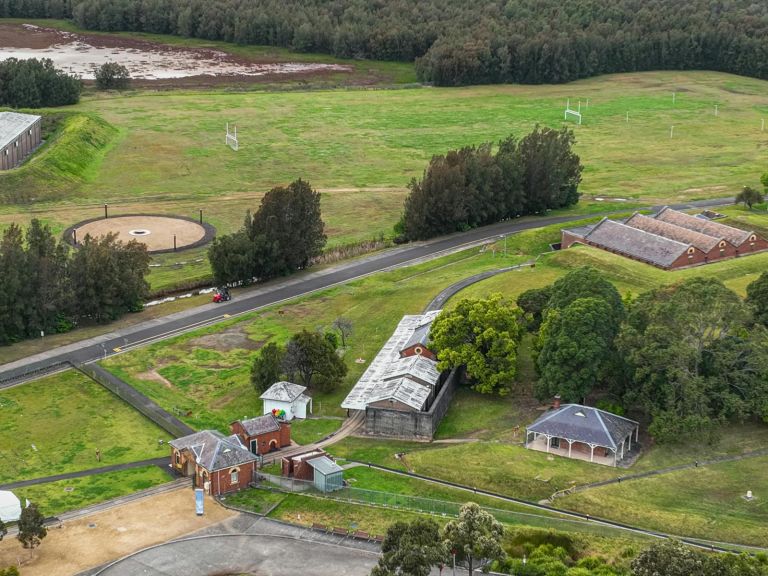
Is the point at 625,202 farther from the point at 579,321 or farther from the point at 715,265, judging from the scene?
the point at 579,321

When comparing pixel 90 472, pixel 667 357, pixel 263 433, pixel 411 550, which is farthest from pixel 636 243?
pixel 411 550

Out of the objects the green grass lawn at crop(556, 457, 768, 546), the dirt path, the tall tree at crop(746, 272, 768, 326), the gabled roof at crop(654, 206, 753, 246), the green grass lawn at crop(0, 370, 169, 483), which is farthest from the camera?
the gabled roof at crop(654, 206, 753, 246)

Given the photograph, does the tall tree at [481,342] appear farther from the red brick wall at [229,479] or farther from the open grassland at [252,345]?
the red brick wall at [229,479]

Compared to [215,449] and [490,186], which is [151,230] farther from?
[215,449]

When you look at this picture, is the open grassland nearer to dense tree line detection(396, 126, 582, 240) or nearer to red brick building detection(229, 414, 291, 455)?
red brick building detection(229, 414, 291, 455)

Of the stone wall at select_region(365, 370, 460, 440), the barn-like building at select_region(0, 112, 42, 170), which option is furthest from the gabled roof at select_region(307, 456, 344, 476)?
the barn-like building at select_region(0, 112, 42, 170)

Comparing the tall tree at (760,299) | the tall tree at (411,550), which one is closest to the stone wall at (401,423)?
the tall tree at (411,550)
